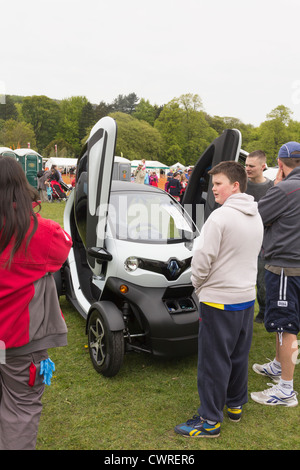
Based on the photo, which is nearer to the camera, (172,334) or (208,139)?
(172,334)

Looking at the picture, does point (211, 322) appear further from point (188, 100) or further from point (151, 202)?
point (188, 100)

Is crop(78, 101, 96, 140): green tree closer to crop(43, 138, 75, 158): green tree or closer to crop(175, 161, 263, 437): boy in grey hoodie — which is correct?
crop(43, 138, 75, 158): green tree

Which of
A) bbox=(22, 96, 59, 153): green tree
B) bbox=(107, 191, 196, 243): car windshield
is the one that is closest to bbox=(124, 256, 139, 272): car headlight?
bbox=(107, 191, 196, 243): car windshield

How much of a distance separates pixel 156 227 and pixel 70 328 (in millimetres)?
1843

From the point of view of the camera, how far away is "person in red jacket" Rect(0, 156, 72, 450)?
187 cm

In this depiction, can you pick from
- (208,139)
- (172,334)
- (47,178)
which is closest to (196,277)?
(172,334)

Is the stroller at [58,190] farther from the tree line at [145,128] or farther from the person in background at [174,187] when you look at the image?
the tree line at [145,128]

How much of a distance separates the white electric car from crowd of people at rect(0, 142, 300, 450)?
73 centimetres

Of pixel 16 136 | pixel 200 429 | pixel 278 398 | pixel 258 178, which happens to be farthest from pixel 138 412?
pixel 16 136

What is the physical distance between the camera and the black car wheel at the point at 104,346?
3391mm

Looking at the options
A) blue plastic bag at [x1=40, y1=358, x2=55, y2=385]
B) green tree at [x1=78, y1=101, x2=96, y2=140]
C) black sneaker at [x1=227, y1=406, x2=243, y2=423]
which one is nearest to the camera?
blue plastic bag at [x1=40, y1=358, x2=55, y2=385]

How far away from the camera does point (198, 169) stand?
461cm

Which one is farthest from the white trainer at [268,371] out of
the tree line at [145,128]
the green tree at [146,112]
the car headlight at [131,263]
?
the green tree at [146,112]

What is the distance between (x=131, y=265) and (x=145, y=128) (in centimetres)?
6351
